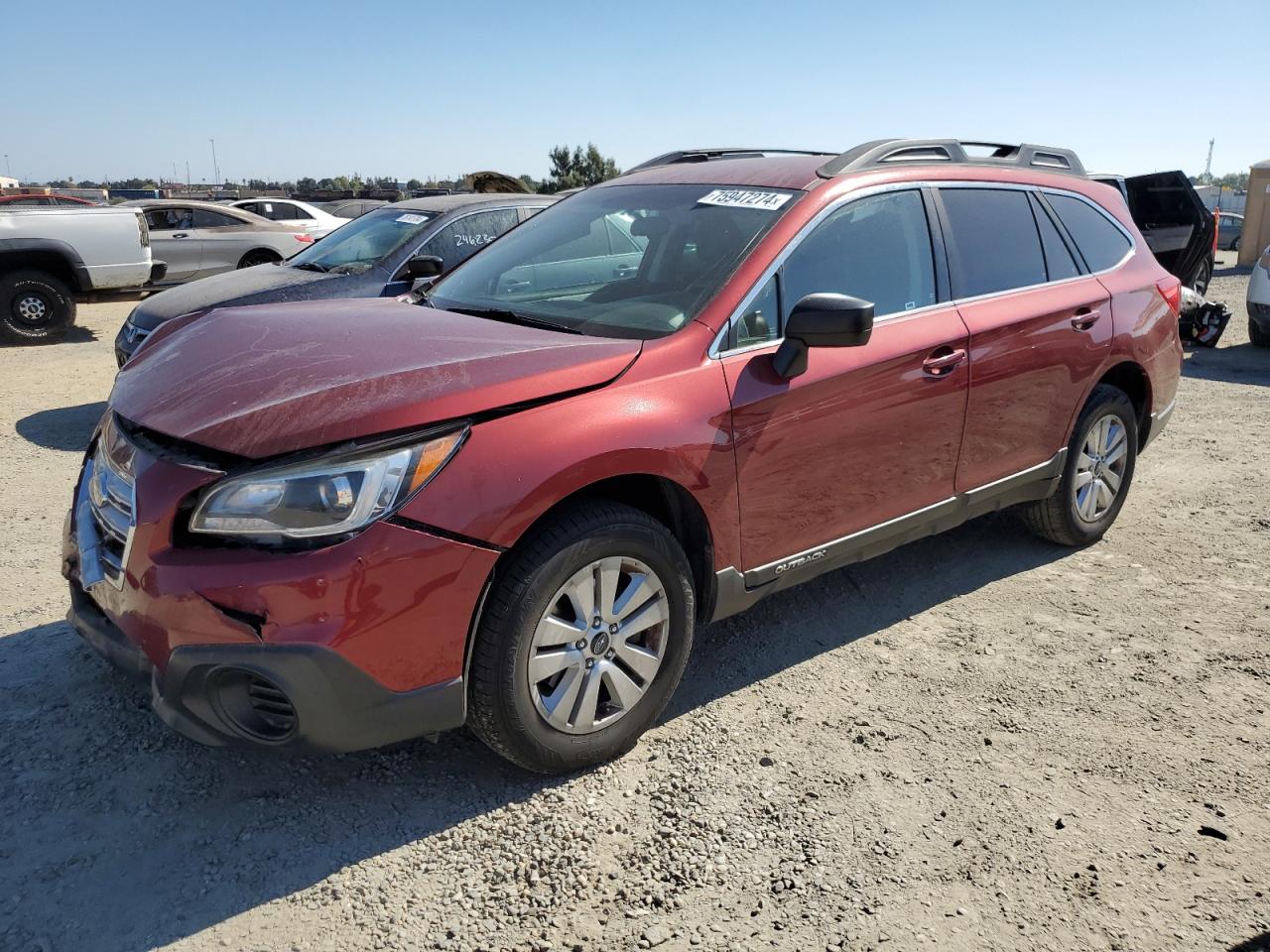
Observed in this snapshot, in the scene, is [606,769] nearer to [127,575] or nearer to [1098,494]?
[127,575]

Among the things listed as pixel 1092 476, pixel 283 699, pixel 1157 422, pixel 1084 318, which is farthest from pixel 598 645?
pixel 1157 422

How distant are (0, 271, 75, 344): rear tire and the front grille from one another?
31.2 feet

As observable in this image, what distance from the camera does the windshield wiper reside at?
3.32m

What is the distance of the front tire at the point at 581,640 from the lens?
2.72m

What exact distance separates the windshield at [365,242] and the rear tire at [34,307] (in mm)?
4906

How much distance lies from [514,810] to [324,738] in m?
0.63

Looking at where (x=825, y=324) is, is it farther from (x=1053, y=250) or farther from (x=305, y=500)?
(x=1053, y=250)

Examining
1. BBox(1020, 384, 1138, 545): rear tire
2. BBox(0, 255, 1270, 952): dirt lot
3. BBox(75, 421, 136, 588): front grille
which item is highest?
BBox(75, 421, 136, 588): front grille

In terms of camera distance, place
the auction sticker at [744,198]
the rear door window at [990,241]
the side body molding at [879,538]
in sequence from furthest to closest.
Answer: the rear door window at [990,241] < the auction sticker at [744,198] < the side body molding at [879,538]

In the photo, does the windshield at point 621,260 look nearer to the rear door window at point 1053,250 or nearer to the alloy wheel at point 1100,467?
the rear door window at point 1053,250

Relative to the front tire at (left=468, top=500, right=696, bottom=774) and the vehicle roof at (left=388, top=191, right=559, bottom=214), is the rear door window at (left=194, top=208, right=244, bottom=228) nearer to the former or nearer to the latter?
the vehicle roof at (left=388, top=191, right=559, bottom=214)

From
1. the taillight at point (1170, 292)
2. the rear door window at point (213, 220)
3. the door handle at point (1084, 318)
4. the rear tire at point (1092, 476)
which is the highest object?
the rear door window at point (213, 220)

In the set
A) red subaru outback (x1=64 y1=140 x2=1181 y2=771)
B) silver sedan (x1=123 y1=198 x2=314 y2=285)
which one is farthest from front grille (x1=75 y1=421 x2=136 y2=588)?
silver sedan (x1=123 y1=198 x2=314 y2=285)

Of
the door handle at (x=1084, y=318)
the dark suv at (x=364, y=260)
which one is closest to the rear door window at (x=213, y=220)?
the dark suv at (x=364, y=260)
